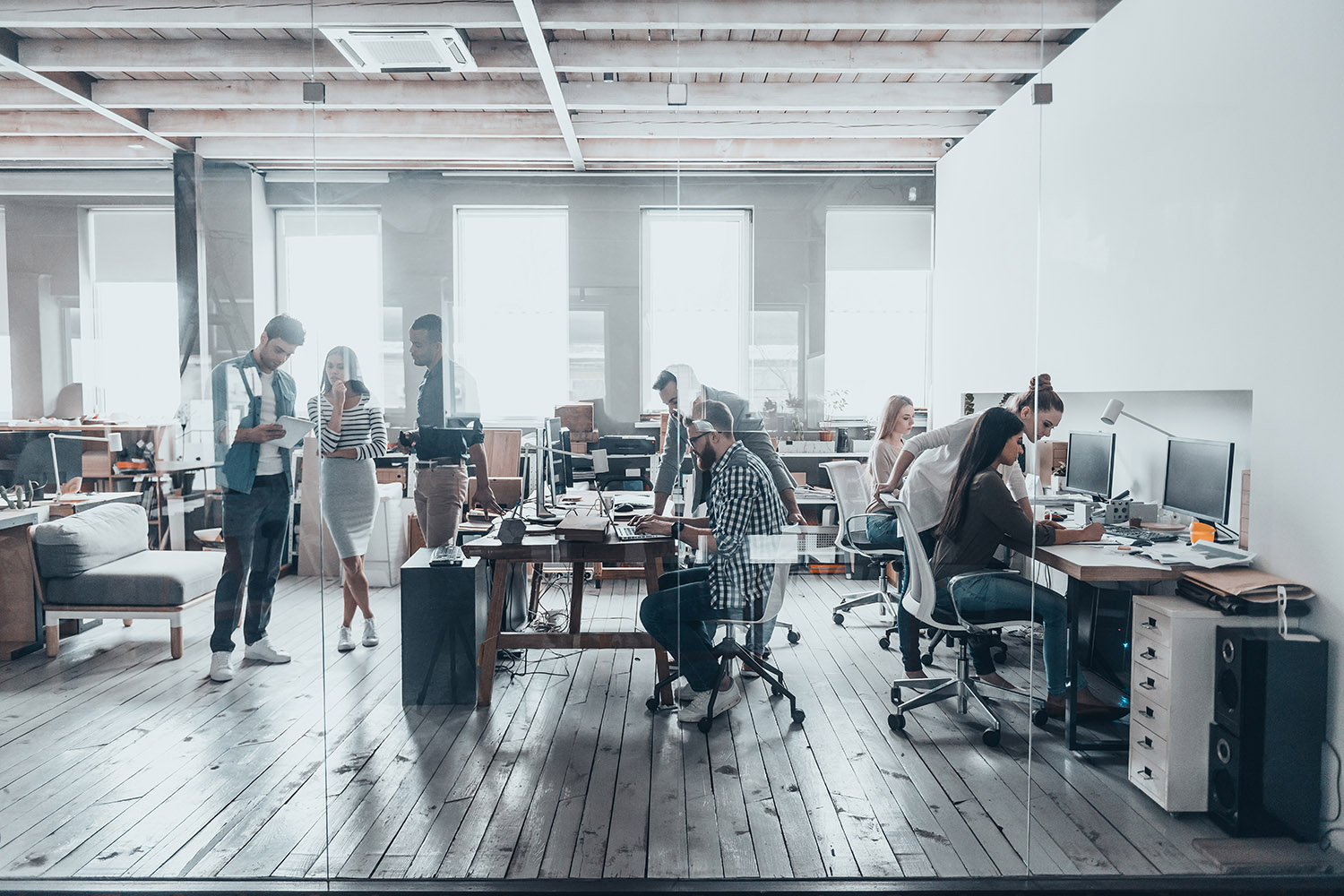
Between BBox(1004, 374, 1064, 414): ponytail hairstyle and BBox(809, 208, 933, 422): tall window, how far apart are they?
0.38 meters

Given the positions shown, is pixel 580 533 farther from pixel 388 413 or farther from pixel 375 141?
pixel 375 141

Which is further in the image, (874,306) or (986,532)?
(986,532)

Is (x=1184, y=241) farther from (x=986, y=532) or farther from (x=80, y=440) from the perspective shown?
(x=80, y=440)

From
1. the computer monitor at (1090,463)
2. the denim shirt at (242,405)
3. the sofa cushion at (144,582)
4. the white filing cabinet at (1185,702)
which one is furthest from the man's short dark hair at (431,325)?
the white filing cabinet at (1185,702)

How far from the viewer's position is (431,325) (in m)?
2.75

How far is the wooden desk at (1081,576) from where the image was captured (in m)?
2.82

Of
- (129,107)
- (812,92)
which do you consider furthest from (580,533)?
(129,107)

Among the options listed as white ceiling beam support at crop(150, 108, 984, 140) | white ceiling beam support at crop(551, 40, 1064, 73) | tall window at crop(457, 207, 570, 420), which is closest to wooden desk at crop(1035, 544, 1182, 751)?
white ceiling beam support at crop(150, 108, 984, 140)

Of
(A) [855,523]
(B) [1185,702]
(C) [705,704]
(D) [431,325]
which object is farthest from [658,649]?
(B) [1185,702]

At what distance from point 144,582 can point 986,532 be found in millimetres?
3388

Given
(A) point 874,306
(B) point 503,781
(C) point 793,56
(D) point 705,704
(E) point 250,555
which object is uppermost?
(C) point 793,56

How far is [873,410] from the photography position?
2.85m

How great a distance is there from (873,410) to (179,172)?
2833mm

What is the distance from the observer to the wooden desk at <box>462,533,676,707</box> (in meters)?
2.96
